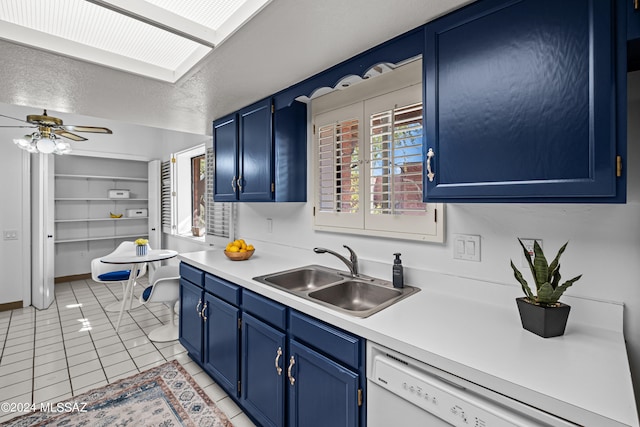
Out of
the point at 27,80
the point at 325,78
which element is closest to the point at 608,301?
the point at 325,78

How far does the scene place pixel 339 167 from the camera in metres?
2.10

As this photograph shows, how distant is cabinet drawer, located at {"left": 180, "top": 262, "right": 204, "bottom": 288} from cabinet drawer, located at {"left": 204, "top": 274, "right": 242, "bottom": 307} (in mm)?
73

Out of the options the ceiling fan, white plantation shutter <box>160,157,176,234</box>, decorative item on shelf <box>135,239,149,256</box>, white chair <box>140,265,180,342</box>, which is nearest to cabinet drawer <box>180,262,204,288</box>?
white chair <box>140,265,180,342</box>

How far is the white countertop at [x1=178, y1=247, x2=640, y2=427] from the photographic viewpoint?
75cm

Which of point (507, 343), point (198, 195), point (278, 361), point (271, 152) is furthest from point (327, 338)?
point (198, 195)

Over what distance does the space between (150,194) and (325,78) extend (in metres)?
4.70

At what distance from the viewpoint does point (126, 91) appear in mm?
2160

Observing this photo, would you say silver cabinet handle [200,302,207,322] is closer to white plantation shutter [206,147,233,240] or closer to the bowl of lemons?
the bowl of lemons

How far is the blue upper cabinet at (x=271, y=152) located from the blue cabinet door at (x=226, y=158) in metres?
0.05

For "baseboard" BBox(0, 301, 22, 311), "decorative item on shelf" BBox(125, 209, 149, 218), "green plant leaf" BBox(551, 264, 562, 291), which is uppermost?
"decorative item on shelf" BBox(125, 209, 149, 218)

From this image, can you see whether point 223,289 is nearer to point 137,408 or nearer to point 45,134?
point 137,408

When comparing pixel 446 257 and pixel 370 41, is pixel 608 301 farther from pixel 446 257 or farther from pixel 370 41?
pixel 370 41

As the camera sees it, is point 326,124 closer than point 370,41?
No

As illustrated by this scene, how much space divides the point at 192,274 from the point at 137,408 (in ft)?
3.04
